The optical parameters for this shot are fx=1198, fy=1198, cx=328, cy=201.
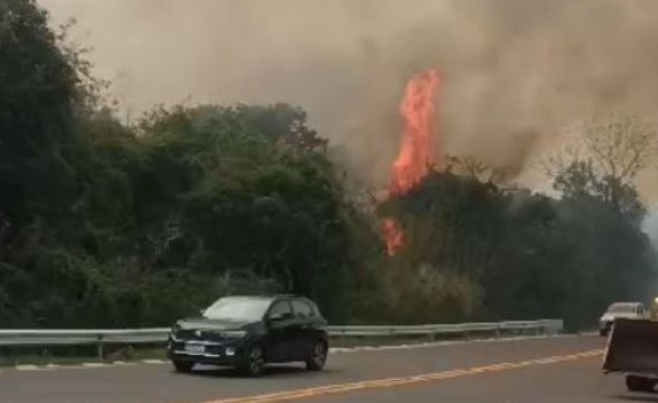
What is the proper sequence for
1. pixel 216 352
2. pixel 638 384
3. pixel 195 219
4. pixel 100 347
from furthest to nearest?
pixel 195 219 < pixel 100 347 < pixel 638 384 < pixel 216 352

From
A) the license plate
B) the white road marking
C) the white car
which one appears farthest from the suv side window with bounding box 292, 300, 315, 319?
the white car

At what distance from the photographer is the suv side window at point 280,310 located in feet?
79.0

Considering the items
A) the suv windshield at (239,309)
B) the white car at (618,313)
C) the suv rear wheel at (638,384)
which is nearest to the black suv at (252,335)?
the suv windshield at (239,309)

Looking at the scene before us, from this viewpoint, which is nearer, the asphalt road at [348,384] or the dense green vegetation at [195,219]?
the asphalt road at [348,384]

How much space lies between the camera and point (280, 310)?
24.5 metres

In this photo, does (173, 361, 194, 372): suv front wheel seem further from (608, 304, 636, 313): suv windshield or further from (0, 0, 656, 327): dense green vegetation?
(608, 304, 636, 313): suv windshield

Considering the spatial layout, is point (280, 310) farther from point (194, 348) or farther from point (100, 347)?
point (100, 347)

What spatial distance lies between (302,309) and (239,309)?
78.4 inches

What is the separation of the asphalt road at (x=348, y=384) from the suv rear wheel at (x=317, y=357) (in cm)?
28

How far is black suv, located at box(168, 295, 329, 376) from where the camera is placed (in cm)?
2247

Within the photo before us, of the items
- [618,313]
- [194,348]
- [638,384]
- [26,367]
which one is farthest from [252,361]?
[618,313]

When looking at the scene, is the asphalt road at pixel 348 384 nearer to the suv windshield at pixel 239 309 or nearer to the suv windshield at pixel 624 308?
the suv windshield at pixel 239 309

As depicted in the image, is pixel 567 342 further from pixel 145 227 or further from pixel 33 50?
pixel 33 50

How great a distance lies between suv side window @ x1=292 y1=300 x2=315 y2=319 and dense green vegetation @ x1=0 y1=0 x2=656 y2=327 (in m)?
9.45
